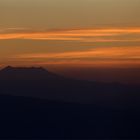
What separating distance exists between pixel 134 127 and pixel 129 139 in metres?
0.74

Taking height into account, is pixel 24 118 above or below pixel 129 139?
above

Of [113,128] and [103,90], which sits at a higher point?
[103,90]

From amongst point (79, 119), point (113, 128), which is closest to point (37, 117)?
point (79, 119)

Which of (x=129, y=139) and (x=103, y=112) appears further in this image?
(x=103, y=112)

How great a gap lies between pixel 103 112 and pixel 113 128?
0.66 metres

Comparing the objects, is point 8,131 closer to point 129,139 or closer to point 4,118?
point 4,118

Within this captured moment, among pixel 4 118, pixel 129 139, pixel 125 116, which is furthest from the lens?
pixel 4 118

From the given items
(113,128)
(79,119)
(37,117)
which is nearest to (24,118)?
(37,117)

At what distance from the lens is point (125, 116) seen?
1591cm

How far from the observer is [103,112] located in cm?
1592

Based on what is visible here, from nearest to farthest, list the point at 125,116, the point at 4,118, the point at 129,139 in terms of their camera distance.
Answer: the point at 129,139 < the point at 125,116 < the point at 4,118

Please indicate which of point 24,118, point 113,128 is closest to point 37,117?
point 24,118

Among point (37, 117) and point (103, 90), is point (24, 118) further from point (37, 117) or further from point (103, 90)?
point (103, 90)

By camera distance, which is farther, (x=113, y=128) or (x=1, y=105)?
(x=1, y=105)
